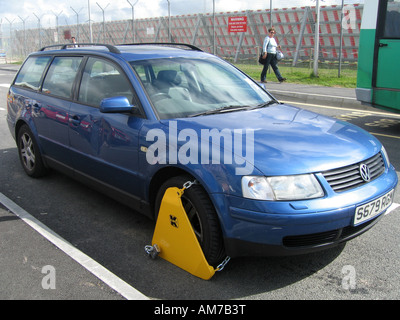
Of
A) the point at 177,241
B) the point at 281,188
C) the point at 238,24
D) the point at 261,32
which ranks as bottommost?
the point at 177,241

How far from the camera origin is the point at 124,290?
279 centimetres

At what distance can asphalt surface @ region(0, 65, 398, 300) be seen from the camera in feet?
9.14

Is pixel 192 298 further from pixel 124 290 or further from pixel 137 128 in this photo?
pixel 137 128

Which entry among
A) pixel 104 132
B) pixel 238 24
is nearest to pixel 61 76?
pixel 104 132

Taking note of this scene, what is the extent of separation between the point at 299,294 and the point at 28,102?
4014 mm

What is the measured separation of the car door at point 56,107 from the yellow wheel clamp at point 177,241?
1.72 metres

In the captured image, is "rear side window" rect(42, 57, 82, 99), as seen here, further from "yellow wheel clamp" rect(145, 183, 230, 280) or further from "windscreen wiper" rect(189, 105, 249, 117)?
"yellow wheel clamp" rect(145, 183, 230, 280)

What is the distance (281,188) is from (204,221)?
0.58m

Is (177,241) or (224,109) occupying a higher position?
(224,109)

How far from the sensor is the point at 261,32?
21984 mm

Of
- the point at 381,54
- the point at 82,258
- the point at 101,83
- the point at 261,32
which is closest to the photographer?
the point at 82,258

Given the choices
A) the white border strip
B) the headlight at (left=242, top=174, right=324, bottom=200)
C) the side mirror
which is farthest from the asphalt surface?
the side mirror

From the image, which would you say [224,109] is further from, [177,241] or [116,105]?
[177,241]

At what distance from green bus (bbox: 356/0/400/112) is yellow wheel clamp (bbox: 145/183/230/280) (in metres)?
5.90
